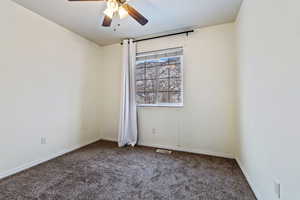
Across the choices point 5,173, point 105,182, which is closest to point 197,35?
point 105,182

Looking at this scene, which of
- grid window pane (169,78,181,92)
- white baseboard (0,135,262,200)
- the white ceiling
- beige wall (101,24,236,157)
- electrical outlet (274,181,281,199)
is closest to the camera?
electrical outlet (274,181,281,199)

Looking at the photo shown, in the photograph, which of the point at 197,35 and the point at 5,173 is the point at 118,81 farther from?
the point at 5,173

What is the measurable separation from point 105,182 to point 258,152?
184 centimetres

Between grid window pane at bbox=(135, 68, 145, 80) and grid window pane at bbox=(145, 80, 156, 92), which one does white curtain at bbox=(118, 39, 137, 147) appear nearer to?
grid window pane at bbox=(135, 68, 145, 80)

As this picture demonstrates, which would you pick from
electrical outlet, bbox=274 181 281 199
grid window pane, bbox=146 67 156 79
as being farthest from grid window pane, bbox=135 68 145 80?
electrical outlet, bbox=274 181 281 199

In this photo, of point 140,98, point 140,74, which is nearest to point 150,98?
point 140,98

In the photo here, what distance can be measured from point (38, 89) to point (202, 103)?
292 centimetres

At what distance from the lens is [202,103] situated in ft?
8.95

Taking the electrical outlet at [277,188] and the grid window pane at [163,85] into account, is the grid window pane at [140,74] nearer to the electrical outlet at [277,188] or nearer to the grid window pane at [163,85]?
the grid window pane at [163,85]

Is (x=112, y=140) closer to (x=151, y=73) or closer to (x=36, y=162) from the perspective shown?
(x=36, y=162)

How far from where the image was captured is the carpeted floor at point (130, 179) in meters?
1.56

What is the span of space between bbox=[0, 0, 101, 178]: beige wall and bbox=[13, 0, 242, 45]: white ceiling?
279mm

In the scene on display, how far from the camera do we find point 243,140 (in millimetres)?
2049

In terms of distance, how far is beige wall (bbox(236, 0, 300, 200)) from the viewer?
0.93 metres
